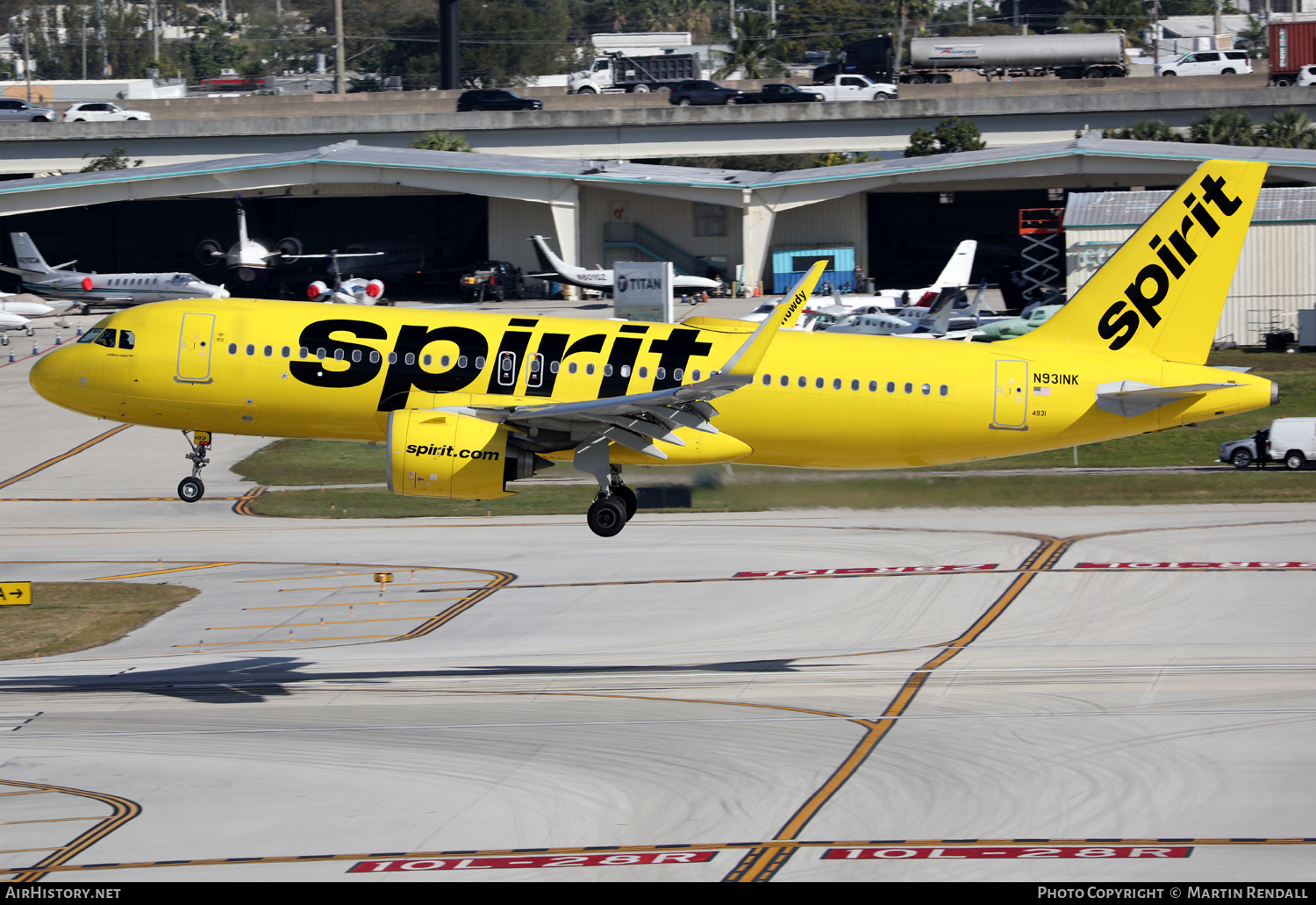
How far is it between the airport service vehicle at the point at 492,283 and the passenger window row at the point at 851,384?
77304 mm

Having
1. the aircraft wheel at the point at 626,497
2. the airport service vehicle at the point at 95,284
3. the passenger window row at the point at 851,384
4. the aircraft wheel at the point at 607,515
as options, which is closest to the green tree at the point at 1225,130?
the airport service vehicle at the point at 95,284

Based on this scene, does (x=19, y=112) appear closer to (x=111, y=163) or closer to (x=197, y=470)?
(x=111, y=163)

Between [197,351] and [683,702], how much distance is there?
16902mm

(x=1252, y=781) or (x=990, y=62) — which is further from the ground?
(x=990, y=62)

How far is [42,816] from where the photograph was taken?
34.2 meters

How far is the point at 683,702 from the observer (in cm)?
4162

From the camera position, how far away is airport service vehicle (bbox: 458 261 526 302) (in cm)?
11069

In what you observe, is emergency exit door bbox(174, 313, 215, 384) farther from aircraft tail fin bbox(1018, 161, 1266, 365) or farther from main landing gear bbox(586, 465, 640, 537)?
aircraft tail fin bbox(1018, 161, 1266, 365)

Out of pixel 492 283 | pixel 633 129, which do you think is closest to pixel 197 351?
pixel 492 283

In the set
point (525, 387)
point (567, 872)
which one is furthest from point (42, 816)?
point (525, 387)

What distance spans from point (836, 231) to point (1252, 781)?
84270 mm

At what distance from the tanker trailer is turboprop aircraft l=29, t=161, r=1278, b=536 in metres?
113
